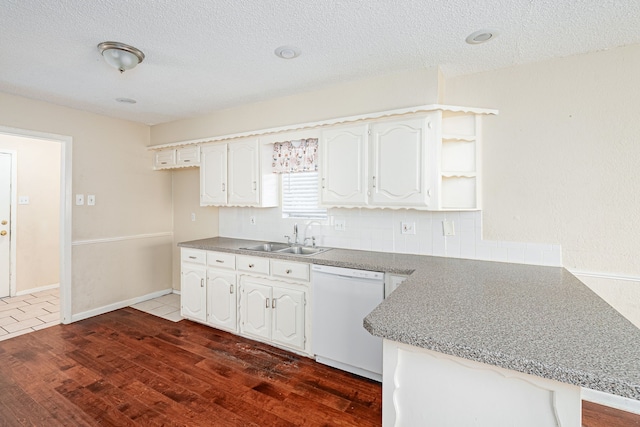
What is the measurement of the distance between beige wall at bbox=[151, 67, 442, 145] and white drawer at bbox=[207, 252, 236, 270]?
1.36m

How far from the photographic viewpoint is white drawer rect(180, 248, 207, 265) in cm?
332

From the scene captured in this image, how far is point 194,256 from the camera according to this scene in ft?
11.1

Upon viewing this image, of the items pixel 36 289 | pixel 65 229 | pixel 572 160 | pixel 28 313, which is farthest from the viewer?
pixel 36 289

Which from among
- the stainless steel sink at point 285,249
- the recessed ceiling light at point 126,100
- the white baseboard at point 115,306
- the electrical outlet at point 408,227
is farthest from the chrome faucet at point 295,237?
the white baseboard at point 115,306

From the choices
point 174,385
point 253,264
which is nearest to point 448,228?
point 253,264

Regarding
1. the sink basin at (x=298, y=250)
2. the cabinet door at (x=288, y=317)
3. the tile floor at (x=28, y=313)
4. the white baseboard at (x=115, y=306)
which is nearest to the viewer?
the cabinet door at (x=288, y=317)

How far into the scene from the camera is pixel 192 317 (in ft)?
11.3

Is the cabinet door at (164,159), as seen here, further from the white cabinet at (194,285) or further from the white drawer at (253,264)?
the white drawer at (253,264)

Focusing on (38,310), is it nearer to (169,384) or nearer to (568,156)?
(169,384)

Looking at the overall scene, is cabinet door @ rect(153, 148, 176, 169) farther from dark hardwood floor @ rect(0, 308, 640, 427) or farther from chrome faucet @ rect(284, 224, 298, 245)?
dark hardwood floor @ rect(0, 308, 640, 427)

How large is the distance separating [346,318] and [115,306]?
3151mm

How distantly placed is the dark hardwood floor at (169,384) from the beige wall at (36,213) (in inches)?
72.6

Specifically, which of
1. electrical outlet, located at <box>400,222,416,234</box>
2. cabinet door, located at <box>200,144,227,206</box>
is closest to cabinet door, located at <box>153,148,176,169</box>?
cabinet door, located at <box>200,144,227,206</box>

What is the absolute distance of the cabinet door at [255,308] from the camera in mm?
2883
